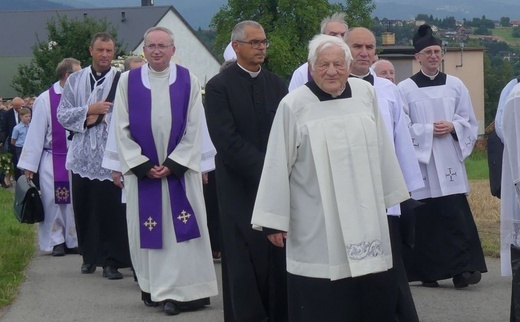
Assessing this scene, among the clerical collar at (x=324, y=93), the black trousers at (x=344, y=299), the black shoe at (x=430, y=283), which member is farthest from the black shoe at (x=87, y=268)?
the clerical collar at (x=324, y=93)

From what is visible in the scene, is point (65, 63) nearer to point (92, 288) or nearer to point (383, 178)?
point (92, 288)

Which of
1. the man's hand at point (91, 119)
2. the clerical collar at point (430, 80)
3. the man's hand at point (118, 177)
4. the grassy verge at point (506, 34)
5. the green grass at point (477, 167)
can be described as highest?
the clerical collar at point (430, 80)

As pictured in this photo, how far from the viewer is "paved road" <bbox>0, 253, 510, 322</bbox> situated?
8945 millimetres

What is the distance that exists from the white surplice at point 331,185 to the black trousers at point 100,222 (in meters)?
4.95

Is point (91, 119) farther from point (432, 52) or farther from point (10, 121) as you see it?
point (10, 121)

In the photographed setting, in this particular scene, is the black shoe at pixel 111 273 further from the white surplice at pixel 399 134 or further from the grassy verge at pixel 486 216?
the white surplice at pixel 399 134

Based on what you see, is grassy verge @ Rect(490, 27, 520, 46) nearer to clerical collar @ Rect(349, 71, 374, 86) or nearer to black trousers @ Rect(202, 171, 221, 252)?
black trousers @ Rect(202, 171, 221, 252)

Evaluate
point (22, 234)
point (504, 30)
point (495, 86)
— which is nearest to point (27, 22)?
point (495, 86)

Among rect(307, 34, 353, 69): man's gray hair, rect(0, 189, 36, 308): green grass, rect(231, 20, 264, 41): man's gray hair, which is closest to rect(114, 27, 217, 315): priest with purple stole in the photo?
rect(231, 20, 264, 41): man's gray hair

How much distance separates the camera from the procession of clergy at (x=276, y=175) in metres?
6.36

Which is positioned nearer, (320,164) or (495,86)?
(320,164)

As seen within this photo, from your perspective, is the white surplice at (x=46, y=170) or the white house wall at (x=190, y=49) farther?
the white house wall at (x=190, y=49)

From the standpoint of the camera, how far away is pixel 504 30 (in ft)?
415

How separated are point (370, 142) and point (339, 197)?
0.36 m
